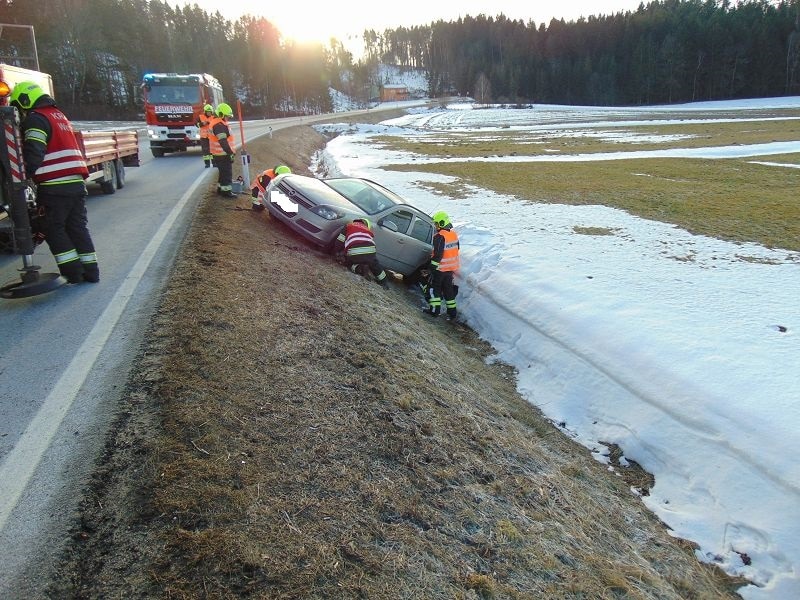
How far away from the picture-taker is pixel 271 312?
5.39m

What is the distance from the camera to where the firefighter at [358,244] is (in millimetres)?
8500

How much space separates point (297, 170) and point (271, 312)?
15.9 meters

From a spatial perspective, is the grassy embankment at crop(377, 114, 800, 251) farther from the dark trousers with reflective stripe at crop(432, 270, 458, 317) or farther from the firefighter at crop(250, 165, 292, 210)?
the firefighter at crop(250, 165, 292, 210)

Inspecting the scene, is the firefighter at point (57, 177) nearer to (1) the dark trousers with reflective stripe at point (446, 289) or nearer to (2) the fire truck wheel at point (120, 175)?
(1) the dark trousers with reflective stripe at point (446, 289)

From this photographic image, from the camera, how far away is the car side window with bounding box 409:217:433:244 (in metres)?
9.74

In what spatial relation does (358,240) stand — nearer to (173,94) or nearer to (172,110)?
(172,110)

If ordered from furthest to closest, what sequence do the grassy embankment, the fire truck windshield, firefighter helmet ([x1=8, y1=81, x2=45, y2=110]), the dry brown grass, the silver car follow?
the fire truck windshield → the grassy embankment → the silver car → firefighter helmet ([x1=8, y1=81, x2=45, y2=110]) → the dry brown grass

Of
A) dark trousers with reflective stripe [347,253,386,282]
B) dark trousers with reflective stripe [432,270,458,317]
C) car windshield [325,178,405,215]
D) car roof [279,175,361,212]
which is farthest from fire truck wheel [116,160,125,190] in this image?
dark trousers with reflective stripe [432,270,458,317]

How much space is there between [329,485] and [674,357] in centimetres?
504

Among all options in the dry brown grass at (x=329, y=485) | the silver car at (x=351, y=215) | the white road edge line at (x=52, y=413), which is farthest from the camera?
the silver car at (x=351, y=215)

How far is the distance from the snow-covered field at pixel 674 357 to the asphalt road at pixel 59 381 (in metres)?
4.55

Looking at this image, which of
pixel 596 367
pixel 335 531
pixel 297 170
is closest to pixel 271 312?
pixel 335 531

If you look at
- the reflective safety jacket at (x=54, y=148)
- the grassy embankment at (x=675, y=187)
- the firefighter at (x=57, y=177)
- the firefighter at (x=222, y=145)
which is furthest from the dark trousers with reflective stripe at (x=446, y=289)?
the grassy embankment at (x=675, y=187)

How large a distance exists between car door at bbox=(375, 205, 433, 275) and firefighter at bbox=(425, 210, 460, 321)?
1.65 feet
